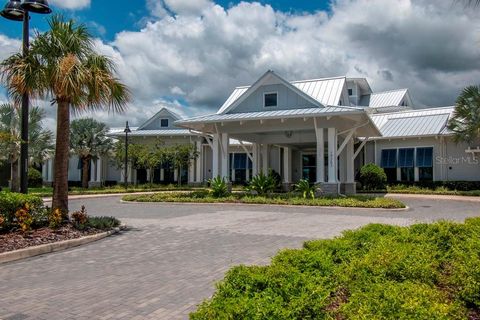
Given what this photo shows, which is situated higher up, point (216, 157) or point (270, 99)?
point (270, 99)

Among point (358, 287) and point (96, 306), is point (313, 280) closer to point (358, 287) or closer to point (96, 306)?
point (358, 287)

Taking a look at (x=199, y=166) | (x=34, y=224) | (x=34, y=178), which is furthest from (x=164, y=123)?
(x=34, y=224)

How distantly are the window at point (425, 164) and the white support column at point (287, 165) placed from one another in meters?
9.20

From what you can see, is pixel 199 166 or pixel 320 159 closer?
pixel 320 159

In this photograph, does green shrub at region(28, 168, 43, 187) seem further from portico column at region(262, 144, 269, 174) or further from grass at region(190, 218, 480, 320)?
grass at region(190, 218, 480, 320)

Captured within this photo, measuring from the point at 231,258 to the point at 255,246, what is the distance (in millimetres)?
1329

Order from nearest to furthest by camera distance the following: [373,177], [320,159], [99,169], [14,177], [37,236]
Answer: [37,236], [320,159], [14,177], [373,177], [99,169]

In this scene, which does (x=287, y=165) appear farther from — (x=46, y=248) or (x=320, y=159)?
(x=46, y=248)

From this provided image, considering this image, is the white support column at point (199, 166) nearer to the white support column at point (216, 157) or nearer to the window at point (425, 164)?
the white support column at point (216, 157)

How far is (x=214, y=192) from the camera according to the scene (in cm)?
2275

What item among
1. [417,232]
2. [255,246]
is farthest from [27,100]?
[417,232]

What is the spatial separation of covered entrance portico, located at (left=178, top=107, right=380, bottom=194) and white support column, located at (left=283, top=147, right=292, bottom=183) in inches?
3.8

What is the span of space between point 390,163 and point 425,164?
8.20ft

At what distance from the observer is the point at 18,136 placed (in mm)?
24891
